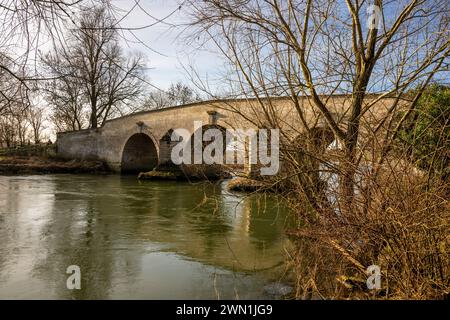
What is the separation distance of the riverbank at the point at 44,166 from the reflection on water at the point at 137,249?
11930mm

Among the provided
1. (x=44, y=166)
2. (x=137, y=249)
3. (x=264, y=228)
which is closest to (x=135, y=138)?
(x=44, y=166)

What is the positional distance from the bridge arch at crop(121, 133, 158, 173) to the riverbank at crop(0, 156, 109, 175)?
4.39ft

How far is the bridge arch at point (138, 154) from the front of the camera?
24.2m

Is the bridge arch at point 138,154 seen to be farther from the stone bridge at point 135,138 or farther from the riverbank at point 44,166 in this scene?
the riverbank at point 44,166

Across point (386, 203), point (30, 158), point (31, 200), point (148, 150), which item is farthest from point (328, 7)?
point (30, 158)

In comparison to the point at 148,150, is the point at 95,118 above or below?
above

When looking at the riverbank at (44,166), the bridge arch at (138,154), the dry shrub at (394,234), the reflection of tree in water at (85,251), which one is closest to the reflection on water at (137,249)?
the reflection of tree in water at (85,251)

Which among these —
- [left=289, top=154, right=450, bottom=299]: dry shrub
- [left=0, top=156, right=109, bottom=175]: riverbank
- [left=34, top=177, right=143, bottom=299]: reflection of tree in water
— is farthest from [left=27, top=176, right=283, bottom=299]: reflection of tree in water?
[left=0, top=156, right=109, bottom=175]: riverbank

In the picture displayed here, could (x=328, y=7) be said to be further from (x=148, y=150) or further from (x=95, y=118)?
(x=95, y=118)

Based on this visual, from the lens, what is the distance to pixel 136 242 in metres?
6.63

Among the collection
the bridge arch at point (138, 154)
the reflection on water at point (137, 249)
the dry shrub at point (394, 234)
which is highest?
the bridge arch at point (138, 154)

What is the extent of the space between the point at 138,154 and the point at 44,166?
530 cm
